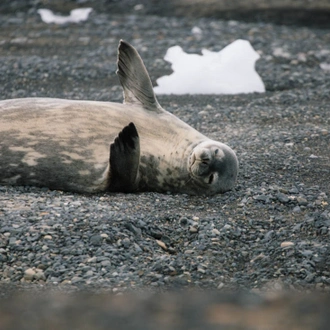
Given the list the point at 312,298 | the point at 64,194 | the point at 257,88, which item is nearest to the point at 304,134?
the point at 257,88

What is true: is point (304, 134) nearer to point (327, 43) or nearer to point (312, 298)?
point (327, 43)

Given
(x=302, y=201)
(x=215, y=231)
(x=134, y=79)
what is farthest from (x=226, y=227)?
(x=134, y=79)

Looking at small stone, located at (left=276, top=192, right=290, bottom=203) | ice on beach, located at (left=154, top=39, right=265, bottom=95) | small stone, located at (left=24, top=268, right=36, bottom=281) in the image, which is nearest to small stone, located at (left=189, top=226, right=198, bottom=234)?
small stone, located at (left=276, top=192, right=290, bottom=203)

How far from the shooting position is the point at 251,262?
3.56 m

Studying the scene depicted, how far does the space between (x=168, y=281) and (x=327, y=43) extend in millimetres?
7028

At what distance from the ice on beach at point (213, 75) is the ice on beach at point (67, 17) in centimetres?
243

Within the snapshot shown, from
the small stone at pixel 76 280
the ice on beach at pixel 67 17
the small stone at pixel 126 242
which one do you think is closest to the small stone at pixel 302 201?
the small stone at pixel 126 242

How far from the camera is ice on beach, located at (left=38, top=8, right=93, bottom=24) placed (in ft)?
34.4

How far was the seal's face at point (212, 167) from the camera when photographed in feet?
14.7

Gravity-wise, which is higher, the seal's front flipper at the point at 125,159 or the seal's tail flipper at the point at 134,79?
the seal's tail flipper at the point at 134,79

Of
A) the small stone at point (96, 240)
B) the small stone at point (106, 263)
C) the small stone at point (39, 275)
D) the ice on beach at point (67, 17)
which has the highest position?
the ice on beach at point (67, 17)

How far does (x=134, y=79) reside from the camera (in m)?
5.07

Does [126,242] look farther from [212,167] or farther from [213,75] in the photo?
[213,75]

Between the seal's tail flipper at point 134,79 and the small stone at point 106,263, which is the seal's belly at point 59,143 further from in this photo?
the small stone at point 106,263
